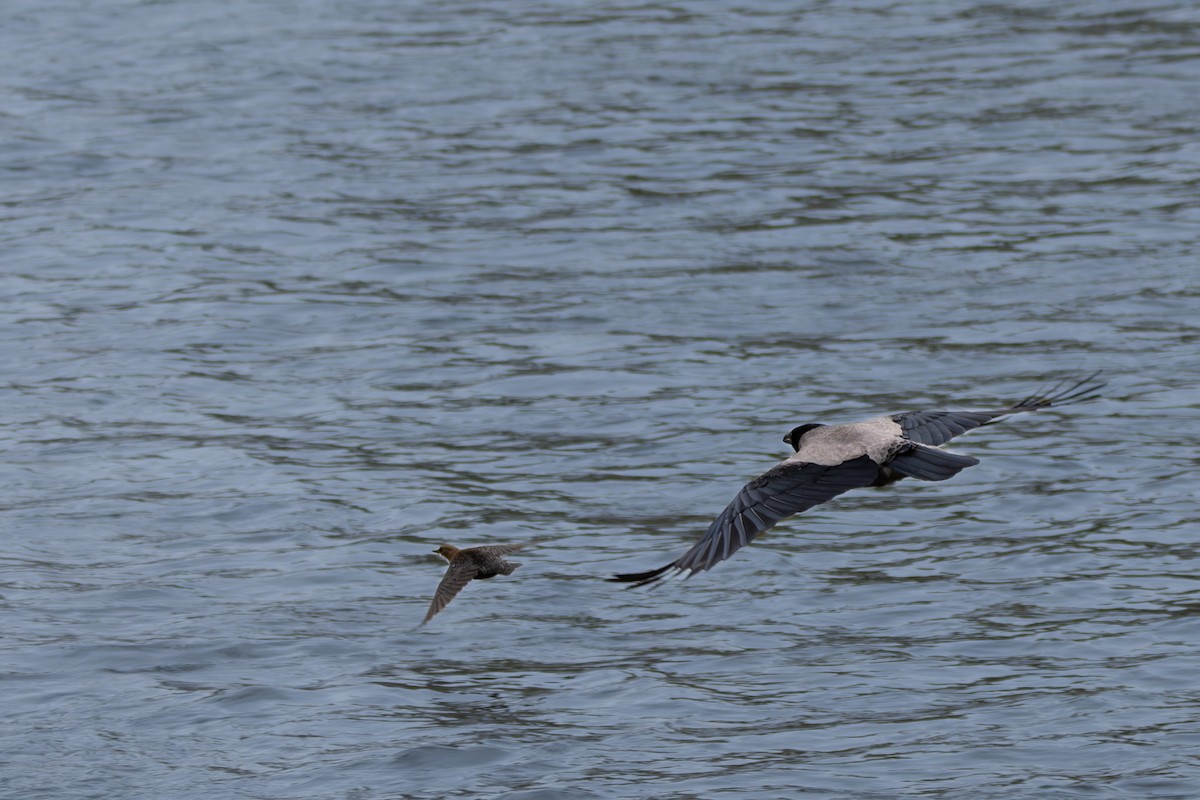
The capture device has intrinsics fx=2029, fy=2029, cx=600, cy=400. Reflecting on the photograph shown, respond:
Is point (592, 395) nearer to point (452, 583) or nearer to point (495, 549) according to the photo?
point (495, 549)

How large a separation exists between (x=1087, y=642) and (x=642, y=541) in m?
2.56

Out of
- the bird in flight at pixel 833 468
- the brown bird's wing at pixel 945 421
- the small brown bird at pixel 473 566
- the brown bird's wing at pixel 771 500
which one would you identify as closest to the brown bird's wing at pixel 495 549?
the small brown bird at pixel 473 566

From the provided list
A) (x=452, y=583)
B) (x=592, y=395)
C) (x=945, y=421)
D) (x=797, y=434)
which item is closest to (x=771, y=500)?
(x=797, y=434)

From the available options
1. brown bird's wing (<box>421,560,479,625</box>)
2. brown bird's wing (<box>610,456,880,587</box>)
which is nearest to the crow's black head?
brown bird's wing (<box>610,456,880,587</box>)

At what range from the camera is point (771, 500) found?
778cm

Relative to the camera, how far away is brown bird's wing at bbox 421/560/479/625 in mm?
9094

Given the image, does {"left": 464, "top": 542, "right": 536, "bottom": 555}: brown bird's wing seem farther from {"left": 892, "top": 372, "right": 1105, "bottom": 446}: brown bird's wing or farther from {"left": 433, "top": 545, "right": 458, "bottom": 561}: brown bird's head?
{"left": 892, "top": 372, "right": 1105, "bottom": 446}: brown bird's wing

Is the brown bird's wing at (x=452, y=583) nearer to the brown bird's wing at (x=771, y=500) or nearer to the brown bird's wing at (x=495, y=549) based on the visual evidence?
the brown bird's wing at (x=495, y=549)

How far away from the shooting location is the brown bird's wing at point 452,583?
9.09 m

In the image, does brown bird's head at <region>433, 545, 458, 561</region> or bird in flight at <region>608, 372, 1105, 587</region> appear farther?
A: brown bird's head at <region>433, 545, 458, 561</region>

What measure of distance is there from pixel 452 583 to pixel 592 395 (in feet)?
13.8

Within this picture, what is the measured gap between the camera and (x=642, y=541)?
1112 centimetres

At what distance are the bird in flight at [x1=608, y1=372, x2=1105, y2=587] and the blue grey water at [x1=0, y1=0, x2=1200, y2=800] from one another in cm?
126

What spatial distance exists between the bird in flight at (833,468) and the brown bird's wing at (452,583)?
122 centimetres
